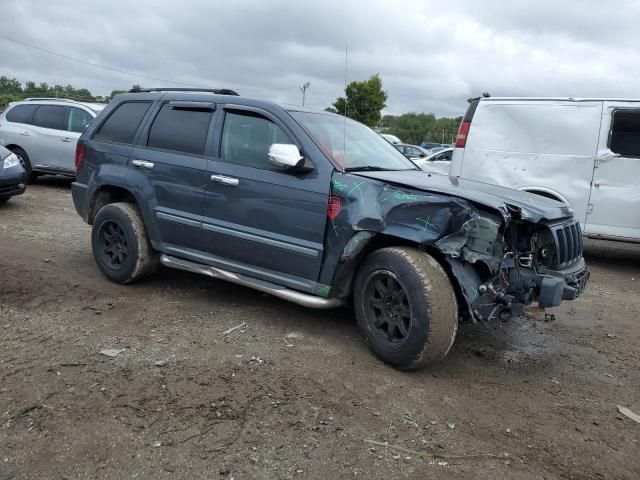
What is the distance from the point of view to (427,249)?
3.70m

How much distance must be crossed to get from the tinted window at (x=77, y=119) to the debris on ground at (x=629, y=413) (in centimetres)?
1015

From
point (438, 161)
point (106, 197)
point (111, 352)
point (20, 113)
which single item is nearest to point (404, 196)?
point (111, 352)

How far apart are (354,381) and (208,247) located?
1.77 m

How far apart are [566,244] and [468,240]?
0.83 metres

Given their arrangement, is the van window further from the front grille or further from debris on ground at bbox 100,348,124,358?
debris on ground at bbox 100,348,124,358

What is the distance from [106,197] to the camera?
533 cm

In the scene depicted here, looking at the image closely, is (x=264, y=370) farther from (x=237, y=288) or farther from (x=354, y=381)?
→ (x=237, y=288)

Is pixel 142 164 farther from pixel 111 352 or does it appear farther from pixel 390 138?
pixel 390 138

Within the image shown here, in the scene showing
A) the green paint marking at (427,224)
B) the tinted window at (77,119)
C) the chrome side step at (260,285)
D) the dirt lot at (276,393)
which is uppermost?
the tinted window at (77,119)

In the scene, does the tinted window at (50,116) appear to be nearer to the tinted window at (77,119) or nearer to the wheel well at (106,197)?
the tinted window at (77,119)

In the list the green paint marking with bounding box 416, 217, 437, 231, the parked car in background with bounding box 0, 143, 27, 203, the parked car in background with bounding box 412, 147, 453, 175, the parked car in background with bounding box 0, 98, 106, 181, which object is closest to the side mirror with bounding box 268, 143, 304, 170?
the green paint marking with bounding box 416, 217, 437, 231

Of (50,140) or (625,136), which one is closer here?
(625,136)

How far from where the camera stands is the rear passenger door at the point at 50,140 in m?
10.6

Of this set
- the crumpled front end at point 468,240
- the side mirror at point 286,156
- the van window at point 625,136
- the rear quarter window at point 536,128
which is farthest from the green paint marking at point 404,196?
the van window at point 625,136
